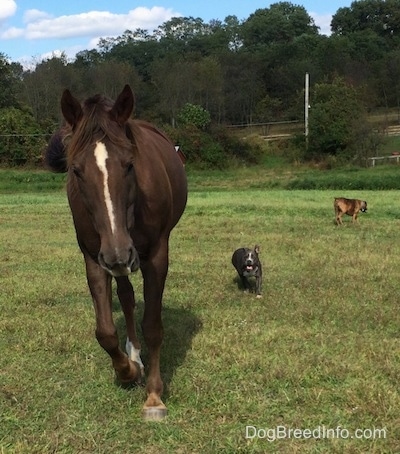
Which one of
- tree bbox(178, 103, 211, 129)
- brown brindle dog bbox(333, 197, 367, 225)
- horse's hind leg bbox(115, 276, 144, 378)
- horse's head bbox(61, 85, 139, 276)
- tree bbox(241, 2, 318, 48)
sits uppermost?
tree bbox(241, 2, 318, 48)

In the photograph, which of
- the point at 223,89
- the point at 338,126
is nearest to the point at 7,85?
the point at 223,89

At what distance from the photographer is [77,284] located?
7316 millimetres

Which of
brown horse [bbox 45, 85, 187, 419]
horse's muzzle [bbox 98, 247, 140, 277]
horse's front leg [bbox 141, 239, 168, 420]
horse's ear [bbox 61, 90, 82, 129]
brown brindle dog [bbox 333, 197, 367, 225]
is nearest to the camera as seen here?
horse's muzzle [bbox 98, 247, 140, 277]

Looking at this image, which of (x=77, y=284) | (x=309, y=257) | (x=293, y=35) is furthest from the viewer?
(x=293, y=35)

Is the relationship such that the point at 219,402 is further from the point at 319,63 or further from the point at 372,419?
the point at 319,63

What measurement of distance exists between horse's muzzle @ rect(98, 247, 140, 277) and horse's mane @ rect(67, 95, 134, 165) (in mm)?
639

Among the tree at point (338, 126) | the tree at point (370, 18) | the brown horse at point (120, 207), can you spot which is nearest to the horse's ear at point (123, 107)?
the brown horse at point (120, 207)

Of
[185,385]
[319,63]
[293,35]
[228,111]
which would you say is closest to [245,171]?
[228,111]

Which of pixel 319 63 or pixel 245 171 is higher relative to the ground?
→ pixel 319 63

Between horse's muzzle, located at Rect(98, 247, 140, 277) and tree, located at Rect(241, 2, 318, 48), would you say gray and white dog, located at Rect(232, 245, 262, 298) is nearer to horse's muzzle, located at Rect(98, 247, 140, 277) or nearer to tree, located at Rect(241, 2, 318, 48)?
horse's muzzle, located at Rect(98, 247, 140, 277)

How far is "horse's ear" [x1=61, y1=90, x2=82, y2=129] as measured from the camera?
3.23 metres

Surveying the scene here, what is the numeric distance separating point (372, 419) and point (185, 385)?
4.30 feet

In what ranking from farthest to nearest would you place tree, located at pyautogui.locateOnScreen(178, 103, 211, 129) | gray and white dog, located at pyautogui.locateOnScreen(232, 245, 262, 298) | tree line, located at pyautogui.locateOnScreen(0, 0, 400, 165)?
tree, located at pyautogui.locateOnScreen(178, 103, 211, 129) → tree line, located at pyautogui.locateOnScreen(0, 0, 400, 165) → gray and white dog, located at pyautogui.locateOnScreen(232, 245, 262, 298)

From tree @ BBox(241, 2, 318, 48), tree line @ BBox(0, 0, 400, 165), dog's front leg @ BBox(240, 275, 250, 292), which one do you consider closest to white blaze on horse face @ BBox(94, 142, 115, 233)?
dog's front leg @ BBox(240, 275, 250, 292)
